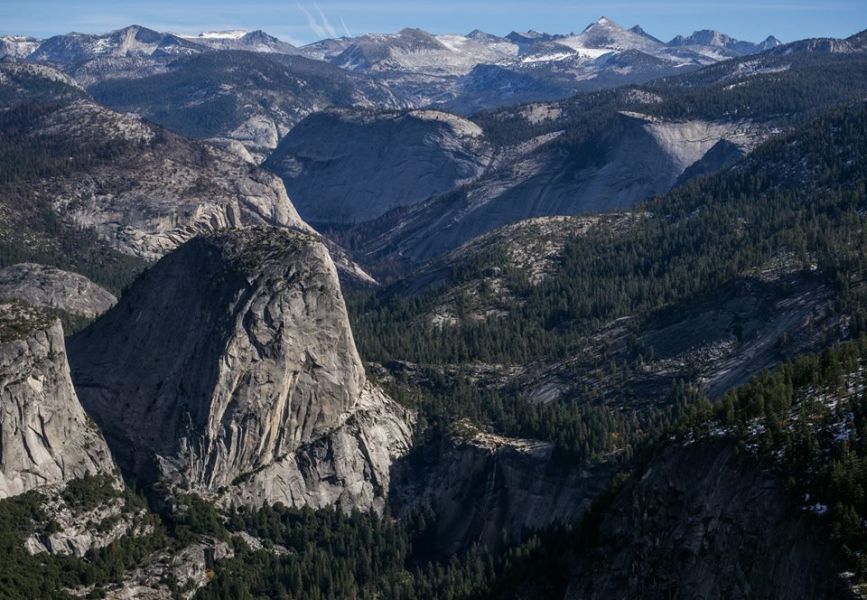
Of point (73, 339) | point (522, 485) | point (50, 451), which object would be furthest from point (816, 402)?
point (73, 339)

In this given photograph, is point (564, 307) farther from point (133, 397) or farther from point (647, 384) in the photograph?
point (133, 397)

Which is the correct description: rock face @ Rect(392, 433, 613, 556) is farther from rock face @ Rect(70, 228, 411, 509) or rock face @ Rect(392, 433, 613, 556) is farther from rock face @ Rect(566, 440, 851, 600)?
rock face @ Rect(566, 440, 851, 600)

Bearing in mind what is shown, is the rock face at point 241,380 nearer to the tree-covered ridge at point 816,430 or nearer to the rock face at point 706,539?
the rock face at point 706,539

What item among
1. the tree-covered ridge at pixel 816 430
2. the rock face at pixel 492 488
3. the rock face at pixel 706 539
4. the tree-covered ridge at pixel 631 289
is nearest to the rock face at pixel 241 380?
the rock face at pixel 492 488

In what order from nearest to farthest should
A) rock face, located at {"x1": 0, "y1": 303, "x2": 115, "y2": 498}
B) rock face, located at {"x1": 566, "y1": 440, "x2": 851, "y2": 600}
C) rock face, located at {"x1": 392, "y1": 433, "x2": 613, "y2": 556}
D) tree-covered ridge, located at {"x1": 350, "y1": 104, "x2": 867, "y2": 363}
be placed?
rock face, located at {"x1": 566, "y1": 440, "x2": 851, "y2": 600} → rock face, located at {"x1": 0, "y1": 303, "x2": 115, "y2": 498} → rock face, located at {"x1": 392, "y1": 433, "x2": 613, "y2": 556} → tree-covered ridge, located at {"x1": 350, "y1": 104, "x2": 867, "y2": 363}

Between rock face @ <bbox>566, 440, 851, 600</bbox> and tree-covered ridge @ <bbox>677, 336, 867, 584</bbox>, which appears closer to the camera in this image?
tree-covered ridge @ <bbox>677, 336, 867, 584</bbox>

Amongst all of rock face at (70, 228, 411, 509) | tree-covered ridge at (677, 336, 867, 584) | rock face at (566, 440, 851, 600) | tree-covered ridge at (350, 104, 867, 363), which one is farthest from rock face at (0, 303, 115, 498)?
tree-covered ridge at (677, 336, 867, 584)

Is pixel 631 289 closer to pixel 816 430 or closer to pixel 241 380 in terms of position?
pixel 241 380

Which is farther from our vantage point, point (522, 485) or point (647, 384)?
point (647, 384)
